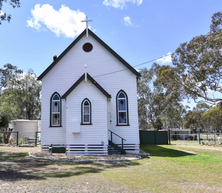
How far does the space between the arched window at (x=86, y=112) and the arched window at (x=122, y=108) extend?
2.84m

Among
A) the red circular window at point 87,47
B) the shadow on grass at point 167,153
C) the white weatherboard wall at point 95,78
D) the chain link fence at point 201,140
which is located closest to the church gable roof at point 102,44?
the white weatherboard wall at point 95,78

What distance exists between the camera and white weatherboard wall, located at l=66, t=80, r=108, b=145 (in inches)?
564

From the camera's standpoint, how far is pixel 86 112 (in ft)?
48.5

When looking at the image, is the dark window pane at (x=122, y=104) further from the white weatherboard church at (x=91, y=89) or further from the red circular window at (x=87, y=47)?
the red circular window at (x=87, y=47)

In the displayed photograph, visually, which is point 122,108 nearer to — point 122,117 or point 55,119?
point 122,117

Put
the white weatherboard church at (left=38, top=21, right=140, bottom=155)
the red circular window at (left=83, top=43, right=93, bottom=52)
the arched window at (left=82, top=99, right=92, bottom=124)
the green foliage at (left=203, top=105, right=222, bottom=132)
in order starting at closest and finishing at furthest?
the arched window at (left=82, top=99, right=92, bottom=124)
the white weatherboard church at (left=38, top=21, right=140, bottom=155)
the red circular window at (left=83, top=43, right=93, bottom=52)
the green foliage at (left=203, top=105, right=222, bottom=132)

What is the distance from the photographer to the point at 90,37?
56.6 feet

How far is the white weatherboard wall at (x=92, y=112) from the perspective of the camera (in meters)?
14.3

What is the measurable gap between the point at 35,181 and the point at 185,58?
90.4ft

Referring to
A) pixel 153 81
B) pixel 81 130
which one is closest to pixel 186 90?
pixel 153 81

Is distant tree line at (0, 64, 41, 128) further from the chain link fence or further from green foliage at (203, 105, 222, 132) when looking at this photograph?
green foliage at (203, 105, 222, 132)

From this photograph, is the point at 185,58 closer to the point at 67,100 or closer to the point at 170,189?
the point at 67,100

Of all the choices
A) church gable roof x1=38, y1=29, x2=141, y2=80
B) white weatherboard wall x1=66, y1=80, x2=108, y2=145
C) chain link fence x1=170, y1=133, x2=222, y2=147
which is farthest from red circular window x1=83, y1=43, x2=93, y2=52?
chain link fence x1=170, y1=133, x2=222, y2=147

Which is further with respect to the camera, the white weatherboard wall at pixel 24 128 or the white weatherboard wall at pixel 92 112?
the white weatherboard wall at pixel 24 128
